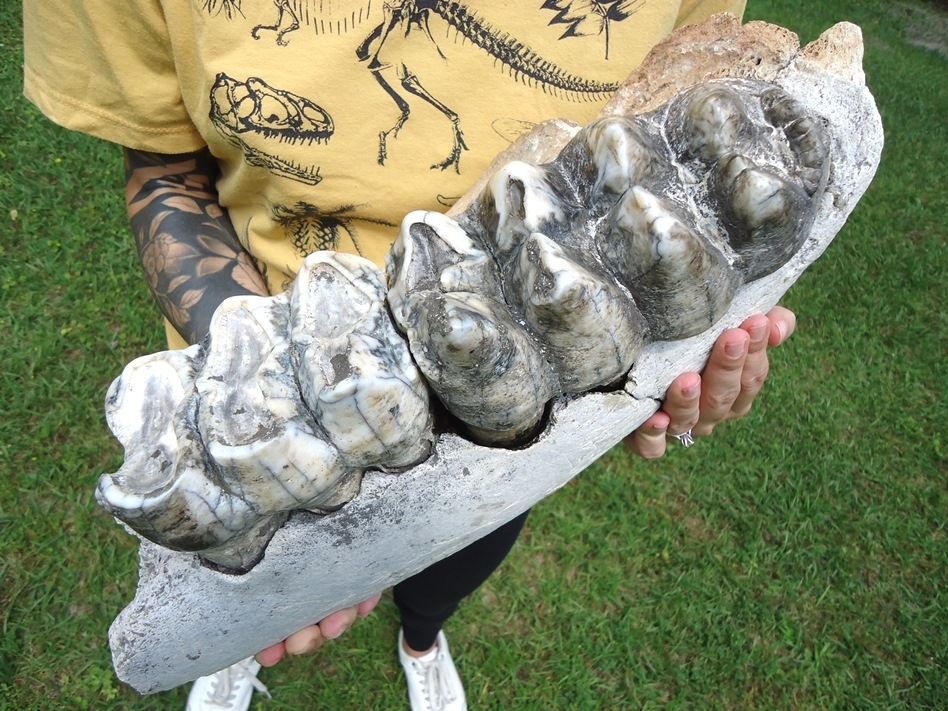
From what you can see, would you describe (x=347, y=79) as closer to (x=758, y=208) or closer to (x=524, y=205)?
(x=524, y=205)

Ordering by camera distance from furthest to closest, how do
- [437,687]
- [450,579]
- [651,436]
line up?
[437,687] → [450,579] → [651,436]

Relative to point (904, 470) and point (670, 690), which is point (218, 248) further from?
point (904, 470)

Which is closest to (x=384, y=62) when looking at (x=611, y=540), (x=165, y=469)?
(x=165, y=469)

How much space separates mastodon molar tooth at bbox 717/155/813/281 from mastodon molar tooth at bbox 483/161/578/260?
0.16 meters

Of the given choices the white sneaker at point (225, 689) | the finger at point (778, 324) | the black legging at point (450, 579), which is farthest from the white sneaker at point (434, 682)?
the finger at point (778, 324)

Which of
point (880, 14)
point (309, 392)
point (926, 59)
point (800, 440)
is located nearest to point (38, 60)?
point (309, 392)

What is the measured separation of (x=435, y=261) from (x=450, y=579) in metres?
1.03

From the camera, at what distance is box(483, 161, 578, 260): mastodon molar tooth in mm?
750

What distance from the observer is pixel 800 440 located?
3.05m

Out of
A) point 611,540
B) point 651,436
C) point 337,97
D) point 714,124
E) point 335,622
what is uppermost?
point 714,124

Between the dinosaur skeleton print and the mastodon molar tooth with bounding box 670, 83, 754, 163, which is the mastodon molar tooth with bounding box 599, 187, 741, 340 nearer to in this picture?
the mastodon molar tooth with bounding box 670, 83, 754, 163

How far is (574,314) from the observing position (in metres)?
0.72

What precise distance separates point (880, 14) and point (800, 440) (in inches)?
250

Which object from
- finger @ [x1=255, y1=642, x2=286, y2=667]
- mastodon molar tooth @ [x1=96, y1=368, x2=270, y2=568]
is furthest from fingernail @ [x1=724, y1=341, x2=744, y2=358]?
finger @ [x1=255, y1=642, x2=286, y2=667]
